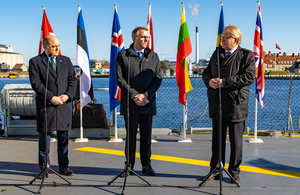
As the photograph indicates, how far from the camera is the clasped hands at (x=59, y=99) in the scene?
4287mm

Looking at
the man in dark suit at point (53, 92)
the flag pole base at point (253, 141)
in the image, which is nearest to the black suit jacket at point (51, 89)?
the man in dark suit at point (53, 92)

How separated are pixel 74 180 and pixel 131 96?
126cm

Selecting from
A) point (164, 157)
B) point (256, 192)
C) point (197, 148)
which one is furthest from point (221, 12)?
point (256, 192)

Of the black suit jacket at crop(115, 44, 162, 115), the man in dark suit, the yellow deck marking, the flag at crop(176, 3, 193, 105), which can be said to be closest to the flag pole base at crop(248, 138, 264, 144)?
the flag at crop(176, 3, 193, 105)

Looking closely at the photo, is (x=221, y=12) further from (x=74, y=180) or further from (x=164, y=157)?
(x=74, y=180)

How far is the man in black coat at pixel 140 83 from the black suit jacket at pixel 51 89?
2.36 ft

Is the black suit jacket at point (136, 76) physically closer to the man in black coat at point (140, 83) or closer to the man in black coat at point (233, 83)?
the man in black coat at point (140, 83)

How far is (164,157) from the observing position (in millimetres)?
5625

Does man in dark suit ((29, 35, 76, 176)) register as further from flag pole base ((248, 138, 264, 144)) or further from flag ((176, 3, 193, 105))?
flag pole base ((248, 138, 264, 144))

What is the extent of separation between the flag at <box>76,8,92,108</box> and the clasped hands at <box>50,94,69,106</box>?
→ 2621 mm

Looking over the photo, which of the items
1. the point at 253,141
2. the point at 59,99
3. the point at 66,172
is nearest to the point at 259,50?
the point at 253,141

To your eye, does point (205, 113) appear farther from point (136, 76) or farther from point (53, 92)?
point (53, 92)

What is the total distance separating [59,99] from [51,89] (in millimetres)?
184

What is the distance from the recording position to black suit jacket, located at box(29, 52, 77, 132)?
14.1ft
